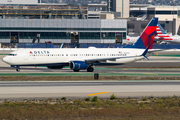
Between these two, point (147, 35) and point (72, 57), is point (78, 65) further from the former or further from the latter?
point (147, 35)

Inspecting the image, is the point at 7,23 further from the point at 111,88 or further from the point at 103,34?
the point at 111,88

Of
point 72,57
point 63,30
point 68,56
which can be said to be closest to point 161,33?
point 63,30

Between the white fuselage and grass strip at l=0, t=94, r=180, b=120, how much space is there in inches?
961

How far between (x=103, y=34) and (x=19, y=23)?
122 feet

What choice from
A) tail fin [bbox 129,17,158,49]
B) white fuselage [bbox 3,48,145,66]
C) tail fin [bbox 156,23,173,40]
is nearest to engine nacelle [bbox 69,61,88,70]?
white fuselage [bbox 3,48,145,66]

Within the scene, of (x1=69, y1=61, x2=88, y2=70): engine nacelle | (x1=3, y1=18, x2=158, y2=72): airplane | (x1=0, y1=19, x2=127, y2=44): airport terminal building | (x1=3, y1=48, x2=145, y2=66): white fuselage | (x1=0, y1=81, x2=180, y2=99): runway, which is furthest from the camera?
(x1=0, y1=19, x2=127, y2=44): airport terminal building

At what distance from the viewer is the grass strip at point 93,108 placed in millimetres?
22750

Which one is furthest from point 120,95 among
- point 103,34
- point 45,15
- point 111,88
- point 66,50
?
point 45,15

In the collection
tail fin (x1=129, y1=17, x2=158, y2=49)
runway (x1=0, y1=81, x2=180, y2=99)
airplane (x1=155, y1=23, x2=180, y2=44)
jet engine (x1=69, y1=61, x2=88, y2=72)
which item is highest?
airplane (x1=155, y1=23, x2=180, y2=44)

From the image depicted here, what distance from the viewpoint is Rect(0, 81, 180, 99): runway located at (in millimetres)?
31297

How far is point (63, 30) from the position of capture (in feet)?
456

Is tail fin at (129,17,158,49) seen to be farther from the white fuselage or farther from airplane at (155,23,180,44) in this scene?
airplane at (155,23,180,44)

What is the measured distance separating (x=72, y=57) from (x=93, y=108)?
2908cm

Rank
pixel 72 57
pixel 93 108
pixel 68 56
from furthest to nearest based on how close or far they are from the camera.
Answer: pixel 72 57 < pixel 68 56 < pixel 93 108
